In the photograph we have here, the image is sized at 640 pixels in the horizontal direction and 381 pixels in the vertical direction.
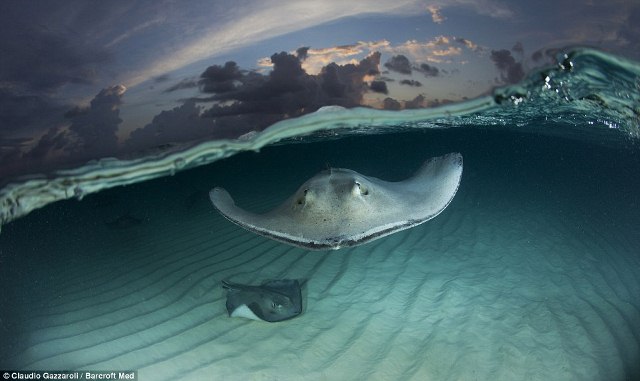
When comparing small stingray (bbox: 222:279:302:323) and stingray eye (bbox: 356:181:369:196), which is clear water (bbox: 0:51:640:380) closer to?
small stingray (bbox: 222:279:302:323)

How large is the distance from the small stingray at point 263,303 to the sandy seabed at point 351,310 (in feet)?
0.88

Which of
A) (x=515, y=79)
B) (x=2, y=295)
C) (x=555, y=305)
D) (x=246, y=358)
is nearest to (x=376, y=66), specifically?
(x=515, y=79)

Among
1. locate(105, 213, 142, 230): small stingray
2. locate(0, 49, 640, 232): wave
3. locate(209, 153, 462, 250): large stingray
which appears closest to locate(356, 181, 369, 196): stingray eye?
locate(209, 153, 462, 250): large stingray

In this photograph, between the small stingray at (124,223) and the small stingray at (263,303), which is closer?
the small stingray at (263,303)

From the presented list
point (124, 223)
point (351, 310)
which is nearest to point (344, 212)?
point (351, 310)

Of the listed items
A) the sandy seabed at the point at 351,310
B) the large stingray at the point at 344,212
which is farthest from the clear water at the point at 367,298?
the large stingray at the point at 344,212

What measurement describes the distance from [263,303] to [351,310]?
177 centimetres

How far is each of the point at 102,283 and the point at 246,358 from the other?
475cm

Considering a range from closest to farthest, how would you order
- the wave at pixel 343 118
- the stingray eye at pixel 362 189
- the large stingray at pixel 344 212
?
the large stingray at pixel 344 212, the stingray eye at pixel 362 189, the wave at pixel 343 118

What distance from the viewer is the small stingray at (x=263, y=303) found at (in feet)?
18.2

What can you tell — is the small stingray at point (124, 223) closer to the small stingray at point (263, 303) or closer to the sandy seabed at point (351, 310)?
the sandy seabed at point (351, 310)

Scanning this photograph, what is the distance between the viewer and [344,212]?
4484 millimetres

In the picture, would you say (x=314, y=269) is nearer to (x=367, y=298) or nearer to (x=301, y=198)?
(x=367, y=298)

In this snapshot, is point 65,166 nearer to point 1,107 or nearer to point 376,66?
point 1,107
